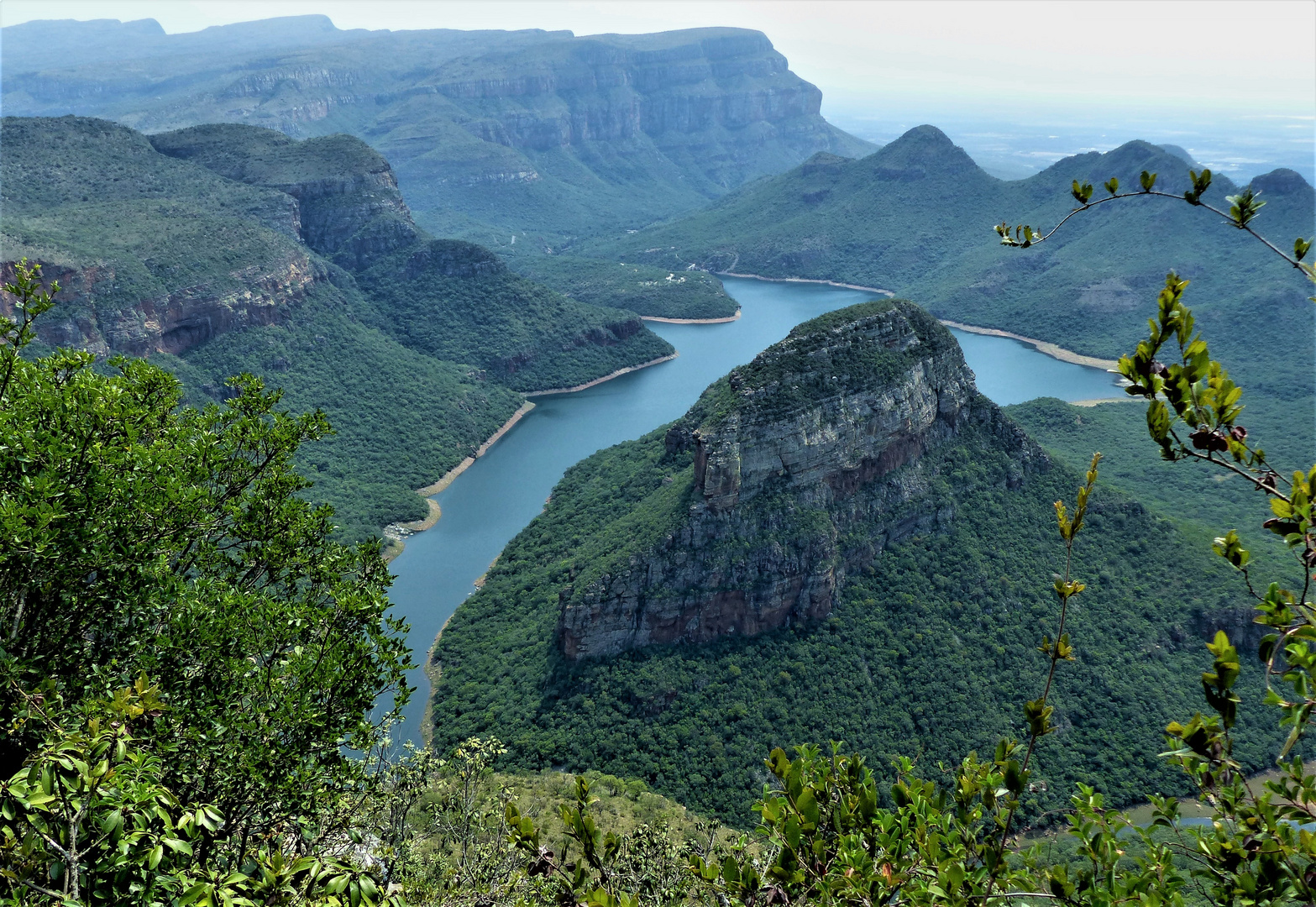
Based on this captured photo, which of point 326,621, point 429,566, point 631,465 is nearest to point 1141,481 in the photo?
point 631,465

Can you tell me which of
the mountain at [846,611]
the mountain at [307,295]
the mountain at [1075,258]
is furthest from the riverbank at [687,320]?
the mountain at [846,611]

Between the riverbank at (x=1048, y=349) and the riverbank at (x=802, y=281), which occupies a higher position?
the riverbank at (x=802, y=281)

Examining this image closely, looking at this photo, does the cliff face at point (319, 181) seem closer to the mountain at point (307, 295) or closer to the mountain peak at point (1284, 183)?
the mountain at point (307, 295)

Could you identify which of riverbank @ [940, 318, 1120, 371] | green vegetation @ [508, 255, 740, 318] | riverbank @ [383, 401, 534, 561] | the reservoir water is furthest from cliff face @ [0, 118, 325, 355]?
riverbank @ [940, 318, 1120, 371]

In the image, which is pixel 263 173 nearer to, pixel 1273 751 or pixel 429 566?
pixel 429 566

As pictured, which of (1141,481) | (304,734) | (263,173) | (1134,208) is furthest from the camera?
(1134,208)

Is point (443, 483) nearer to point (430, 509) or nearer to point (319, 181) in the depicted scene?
point (430, 509)

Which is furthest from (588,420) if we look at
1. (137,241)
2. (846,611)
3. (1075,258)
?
(1075,258)
